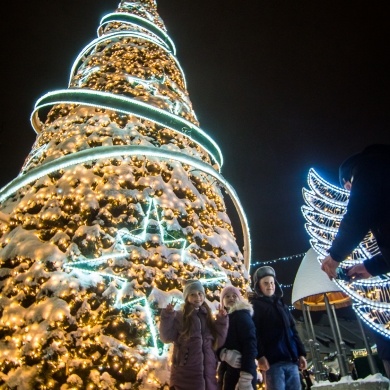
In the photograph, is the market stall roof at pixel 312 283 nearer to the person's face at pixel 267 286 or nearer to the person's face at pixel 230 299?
the person's face at pixel 267 286

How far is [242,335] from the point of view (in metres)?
3.46

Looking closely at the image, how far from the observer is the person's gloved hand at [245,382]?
312cm

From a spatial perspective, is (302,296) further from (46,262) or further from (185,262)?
(46,262)

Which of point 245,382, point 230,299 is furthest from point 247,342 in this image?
point 230,299

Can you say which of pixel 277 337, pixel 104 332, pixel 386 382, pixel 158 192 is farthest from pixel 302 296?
pixel 104 332

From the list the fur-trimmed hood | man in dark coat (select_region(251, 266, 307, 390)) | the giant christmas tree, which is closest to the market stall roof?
the giant christmas tree

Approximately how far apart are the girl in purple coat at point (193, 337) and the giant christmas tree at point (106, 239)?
12 cm

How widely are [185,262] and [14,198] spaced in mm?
2182

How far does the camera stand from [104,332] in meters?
3.05

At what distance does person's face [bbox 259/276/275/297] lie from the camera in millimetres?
4133

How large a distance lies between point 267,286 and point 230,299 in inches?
24.8

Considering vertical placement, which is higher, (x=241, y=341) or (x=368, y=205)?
(x=368, y=205)

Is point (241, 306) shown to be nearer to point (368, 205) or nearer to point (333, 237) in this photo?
point (368, 205)

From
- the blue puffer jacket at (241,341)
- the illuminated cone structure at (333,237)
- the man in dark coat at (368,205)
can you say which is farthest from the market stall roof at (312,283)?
the man in dark coat at (368,205)
